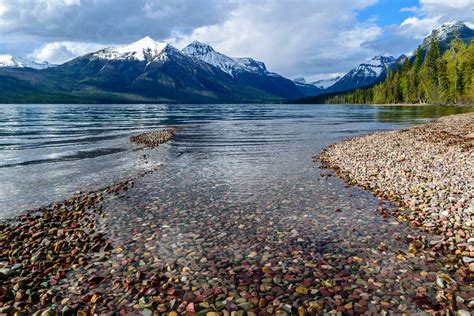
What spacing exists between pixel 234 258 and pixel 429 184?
13.3 metres

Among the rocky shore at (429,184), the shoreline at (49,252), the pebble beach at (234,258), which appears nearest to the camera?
the pebble beach at (234,258)

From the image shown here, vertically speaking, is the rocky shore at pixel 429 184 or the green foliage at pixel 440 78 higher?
the green foliage at pixel 440 78

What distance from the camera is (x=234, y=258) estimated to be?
1225cm

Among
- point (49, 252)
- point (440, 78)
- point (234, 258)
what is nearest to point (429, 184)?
point (234, 258)

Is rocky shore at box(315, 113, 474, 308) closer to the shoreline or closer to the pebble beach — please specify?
the pebble beach

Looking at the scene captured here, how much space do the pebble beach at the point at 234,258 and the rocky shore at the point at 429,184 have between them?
0.41ft

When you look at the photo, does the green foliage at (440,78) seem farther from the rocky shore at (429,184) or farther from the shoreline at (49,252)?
the shoreline at (49,252)

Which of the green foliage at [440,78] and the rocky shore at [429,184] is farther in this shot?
the green foliage at [440,78]

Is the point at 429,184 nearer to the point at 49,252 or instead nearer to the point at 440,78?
the point at 49,252

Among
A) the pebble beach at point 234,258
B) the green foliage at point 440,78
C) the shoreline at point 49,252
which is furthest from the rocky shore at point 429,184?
the green foliage at point 440,78

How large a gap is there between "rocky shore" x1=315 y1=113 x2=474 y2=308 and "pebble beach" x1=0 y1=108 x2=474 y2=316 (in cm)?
13

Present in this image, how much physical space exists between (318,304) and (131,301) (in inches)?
204

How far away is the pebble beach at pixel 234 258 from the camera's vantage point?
373 inches

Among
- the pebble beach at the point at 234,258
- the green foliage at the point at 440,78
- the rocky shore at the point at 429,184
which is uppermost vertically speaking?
the green foliage at the point at 440,78
